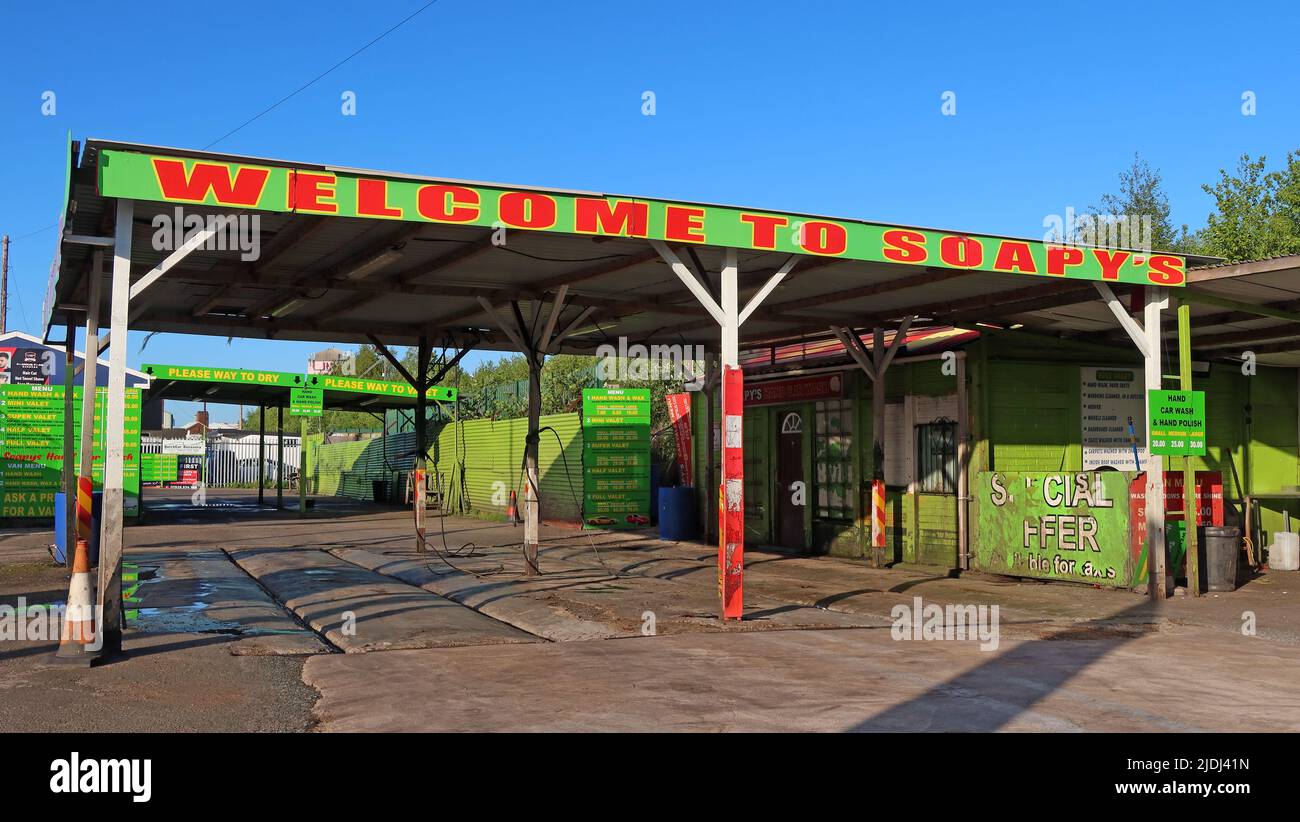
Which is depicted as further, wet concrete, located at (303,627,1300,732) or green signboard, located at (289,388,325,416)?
green signboard, located at (289,388,325,416)

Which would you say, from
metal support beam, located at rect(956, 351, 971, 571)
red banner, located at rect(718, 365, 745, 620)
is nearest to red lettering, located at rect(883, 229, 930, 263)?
red banner, located at rect(718, 365, 745, 620)

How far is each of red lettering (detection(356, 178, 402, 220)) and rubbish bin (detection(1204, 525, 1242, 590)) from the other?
10.3m

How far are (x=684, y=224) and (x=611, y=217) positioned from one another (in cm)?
75

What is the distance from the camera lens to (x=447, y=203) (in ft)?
31.4

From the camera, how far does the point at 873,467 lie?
16734 millimetres

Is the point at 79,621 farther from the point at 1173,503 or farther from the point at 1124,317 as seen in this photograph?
the point at 1173,503

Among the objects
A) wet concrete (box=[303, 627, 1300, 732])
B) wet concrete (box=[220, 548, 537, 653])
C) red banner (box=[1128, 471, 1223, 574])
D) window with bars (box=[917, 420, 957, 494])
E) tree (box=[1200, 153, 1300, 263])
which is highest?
tree (box=[1200, 153, 1300, 263])

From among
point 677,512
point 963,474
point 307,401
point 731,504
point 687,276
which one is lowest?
point 677,512

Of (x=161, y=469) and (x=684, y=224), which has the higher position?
(x=684, y=224)

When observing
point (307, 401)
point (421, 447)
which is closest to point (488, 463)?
point (307, 401)

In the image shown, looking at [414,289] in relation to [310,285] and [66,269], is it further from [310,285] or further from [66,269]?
[66,269]

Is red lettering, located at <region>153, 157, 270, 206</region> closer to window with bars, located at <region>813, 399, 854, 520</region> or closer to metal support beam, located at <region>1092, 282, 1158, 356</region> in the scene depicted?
metal support beam, located at <region>1092, 282, 1158, 356</region>

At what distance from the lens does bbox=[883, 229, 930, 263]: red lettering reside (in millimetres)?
11177

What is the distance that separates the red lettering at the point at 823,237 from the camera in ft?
35.5
